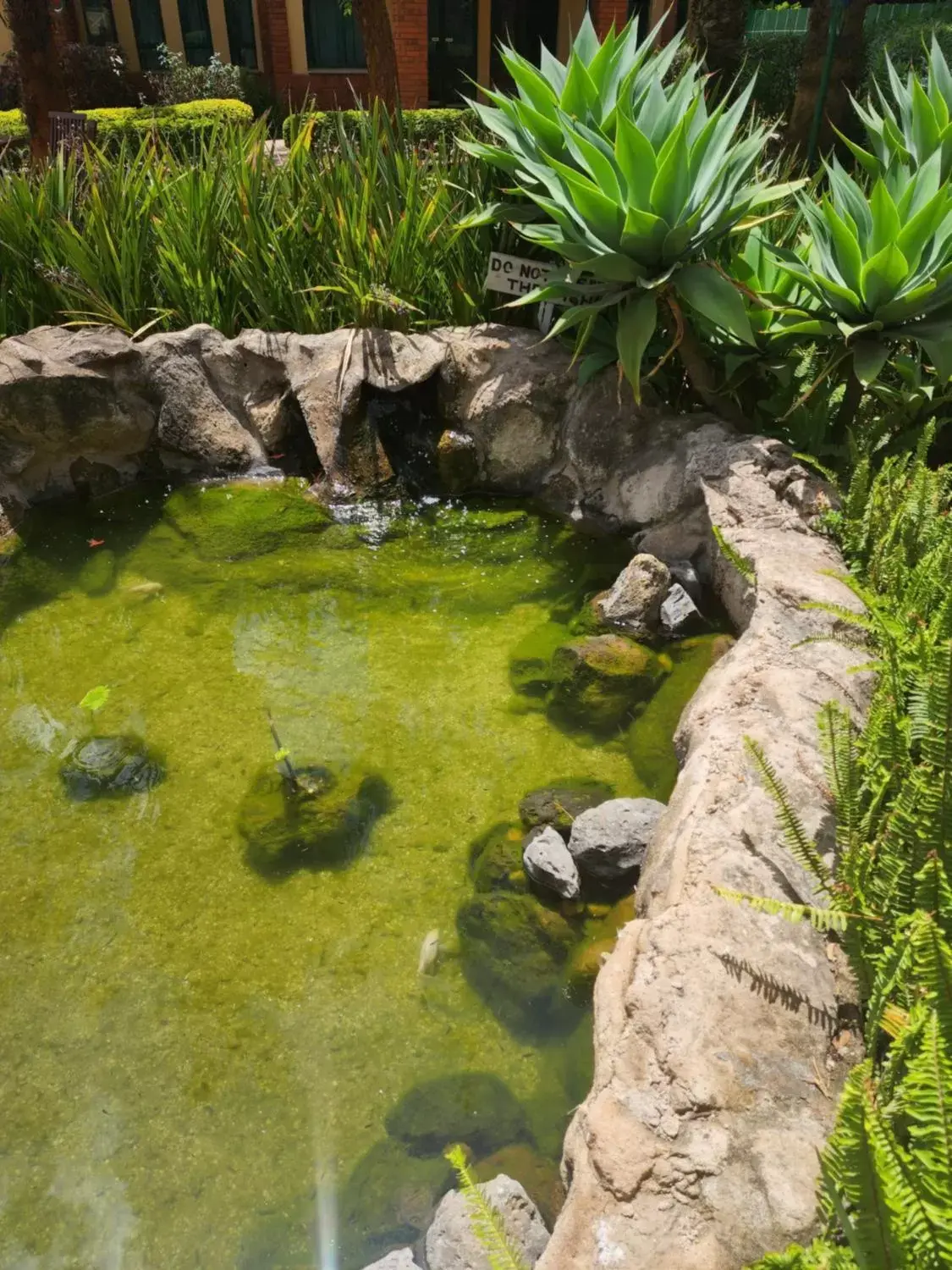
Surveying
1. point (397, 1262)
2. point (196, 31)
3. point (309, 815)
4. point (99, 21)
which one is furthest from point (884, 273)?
point (99, 21)

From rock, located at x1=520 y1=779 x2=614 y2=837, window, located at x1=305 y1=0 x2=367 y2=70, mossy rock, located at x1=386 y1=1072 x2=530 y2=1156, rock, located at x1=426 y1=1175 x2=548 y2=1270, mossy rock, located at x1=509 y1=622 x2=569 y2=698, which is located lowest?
mossy rock, located at x1=386 y1=1072 x2=530 y2=1156

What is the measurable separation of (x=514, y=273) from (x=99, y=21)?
45.9 feet

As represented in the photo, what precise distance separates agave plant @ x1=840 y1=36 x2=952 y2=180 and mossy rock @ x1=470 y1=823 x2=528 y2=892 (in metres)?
2.80

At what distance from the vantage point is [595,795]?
2.84 meters

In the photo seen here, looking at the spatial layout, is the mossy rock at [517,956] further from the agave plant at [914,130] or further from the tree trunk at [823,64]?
the tree trunk at [823,64]

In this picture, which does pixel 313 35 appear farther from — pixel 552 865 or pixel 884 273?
pixel 552 865

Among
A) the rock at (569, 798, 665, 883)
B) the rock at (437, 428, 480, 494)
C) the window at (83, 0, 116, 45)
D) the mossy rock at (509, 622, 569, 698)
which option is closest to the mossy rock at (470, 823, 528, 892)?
the rock at (569, 798, 665, 883)

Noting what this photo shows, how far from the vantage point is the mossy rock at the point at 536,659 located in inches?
Result: 132

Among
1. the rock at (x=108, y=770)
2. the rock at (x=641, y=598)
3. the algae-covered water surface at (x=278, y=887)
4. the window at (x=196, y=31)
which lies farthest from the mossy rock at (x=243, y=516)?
the window at (x=196, y=31)

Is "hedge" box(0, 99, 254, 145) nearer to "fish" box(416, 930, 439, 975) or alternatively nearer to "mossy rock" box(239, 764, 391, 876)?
"mossy rock" box(239, 764, 391, 876)

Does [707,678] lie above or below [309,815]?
above

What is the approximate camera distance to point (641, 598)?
3.44 m

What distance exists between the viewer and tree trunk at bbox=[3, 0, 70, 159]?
7.19 m

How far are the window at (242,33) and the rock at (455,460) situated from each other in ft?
41.8
